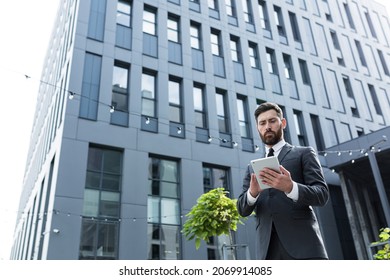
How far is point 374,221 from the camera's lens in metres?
18.5

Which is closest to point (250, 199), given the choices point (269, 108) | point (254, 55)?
point (269, 108)

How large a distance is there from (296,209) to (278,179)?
0.30 m

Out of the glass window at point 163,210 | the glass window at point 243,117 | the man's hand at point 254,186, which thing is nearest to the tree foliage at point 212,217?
the glass window at point 163,210

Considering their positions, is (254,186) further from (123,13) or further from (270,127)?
(123,13)

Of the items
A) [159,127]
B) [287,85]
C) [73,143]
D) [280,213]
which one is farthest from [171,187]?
[280,213]

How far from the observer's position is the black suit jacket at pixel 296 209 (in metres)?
2.12

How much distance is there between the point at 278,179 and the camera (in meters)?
2.08

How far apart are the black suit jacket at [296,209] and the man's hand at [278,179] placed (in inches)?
3.4

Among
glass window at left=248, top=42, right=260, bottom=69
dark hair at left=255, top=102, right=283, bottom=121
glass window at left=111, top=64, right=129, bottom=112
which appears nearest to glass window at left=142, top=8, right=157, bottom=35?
glass window at left=111, top=64, right=129, bottom=112

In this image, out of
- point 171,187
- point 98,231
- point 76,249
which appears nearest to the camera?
point 76,249

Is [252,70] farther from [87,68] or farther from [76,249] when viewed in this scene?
[76,249]

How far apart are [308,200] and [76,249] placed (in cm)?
1101

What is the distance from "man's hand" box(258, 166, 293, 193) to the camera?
2.08 meters

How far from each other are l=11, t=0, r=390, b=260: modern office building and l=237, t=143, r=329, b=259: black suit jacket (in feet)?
34.6
